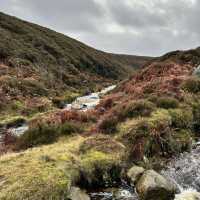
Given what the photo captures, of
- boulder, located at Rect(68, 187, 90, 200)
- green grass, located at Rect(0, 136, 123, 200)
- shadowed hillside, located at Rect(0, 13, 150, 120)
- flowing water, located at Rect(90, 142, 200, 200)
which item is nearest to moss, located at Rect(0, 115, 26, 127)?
shadowed hillside, located at Rect(0, 13, 150, 120)

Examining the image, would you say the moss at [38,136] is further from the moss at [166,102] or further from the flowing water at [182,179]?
the moss at [166,102]

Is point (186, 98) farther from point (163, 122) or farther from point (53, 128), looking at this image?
point (53, 128)

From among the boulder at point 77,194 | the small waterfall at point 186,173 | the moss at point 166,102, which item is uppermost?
the moss at point 166,102

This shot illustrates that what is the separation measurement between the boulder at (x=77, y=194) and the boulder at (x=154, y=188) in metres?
1.56

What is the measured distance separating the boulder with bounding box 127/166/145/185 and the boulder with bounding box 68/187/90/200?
1.71 meters

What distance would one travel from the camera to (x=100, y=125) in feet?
52.6

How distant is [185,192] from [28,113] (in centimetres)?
1988

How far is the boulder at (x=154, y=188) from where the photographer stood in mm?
9963

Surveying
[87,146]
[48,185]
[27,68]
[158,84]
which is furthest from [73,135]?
[27,68]

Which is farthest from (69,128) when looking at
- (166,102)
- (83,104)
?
(83,104)

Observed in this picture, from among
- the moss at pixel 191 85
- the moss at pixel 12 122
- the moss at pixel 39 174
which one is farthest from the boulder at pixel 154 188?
the moss at pixel 12 122

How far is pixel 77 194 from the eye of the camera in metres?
9.82

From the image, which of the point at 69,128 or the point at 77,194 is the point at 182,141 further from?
the point at 77,194

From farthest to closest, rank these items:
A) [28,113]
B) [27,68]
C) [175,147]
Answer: [27,68] → [28,113] → [175,147]
